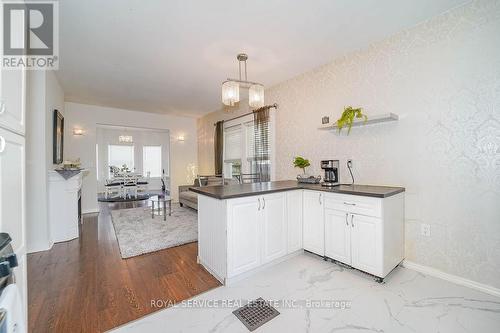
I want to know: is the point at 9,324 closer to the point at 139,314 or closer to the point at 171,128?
the point at 139,314

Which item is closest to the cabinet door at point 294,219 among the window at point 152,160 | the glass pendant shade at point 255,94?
the glass pendant shade at point 255,94

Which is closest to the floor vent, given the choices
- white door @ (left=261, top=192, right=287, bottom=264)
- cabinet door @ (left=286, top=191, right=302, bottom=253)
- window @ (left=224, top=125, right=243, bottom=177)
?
white door @ (left=261, top=192, right=287, bottom=264)

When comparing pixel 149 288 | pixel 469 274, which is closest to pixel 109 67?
pixel 149 288

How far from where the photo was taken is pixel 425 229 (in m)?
2.31

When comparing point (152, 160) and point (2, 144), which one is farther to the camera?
point (152, 160)

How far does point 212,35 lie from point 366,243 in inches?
112

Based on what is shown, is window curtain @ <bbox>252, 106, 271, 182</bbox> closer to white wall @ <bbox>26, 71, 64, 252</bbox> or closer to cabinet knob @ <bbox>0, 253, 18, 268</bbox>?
white wall @ <bbox>26, 71, 64, 252</bbox>

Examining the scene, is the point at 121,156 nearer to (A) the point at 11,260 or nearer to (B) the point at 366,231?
(A) the point at 11,260

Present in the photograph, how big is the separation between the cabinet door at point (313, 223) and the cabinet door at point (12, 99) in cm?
262

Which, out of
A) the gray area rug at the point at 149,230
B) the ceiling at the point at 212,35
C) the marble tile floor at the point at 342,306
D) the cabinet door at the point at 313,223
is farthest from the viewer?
the gray area rug at the point at 149,230

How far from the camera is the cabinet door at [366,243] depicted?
→ 2.10 meters

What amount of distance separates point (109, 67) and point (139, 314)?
135 inches

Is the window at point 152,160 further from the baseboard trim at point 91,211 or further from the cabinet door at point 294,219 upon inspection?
the cabinet door at point 294,219

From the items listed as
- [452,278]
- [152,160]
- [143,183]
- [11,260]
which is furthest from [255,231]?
[152,160]
